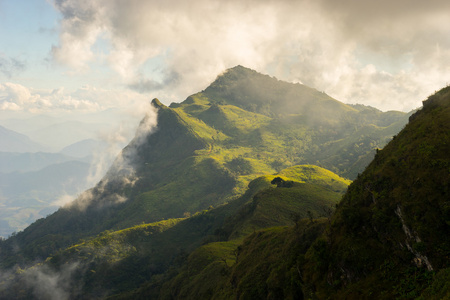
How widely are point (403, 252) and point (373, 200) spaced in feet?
41.3

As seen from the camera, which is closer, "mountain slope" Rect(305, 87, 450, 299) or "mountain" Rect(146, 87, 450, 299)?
"mountain slope" Rect(305, 87, 450, 299)

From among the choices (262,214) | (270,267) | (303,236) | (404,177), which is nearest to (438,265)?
(404,177)

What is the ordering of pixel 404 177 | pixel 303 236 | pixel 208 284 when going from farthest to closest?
pixel 208 284
pixel 303 236
pixel 404 177

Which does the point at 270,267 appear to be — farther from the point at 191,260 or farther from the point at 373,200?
the point at 191,260

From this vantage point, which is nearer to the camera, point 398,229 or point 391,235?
point 398,229

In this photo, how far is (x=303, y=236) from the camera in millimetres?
78250

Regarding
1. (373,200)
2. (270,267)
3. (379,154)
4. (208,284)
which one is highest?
(379,154)

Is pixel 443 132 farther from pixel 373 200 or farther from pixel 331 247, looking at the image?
pixel 331 247

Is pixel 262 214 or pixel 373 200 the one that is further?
pixel 262 214

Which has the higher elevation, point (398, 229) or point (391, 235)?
point (398, 229)

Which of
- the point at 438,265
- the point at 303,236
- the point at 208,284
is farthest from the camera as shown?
the point at 208,284

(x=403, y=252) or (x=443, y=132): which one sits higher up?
(x=443, y=132)

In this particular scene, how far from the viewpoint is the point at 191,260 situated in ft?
564

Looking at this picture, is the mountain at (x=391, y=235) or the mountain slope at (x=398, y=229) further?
the mountain at (x=391, y=235)
